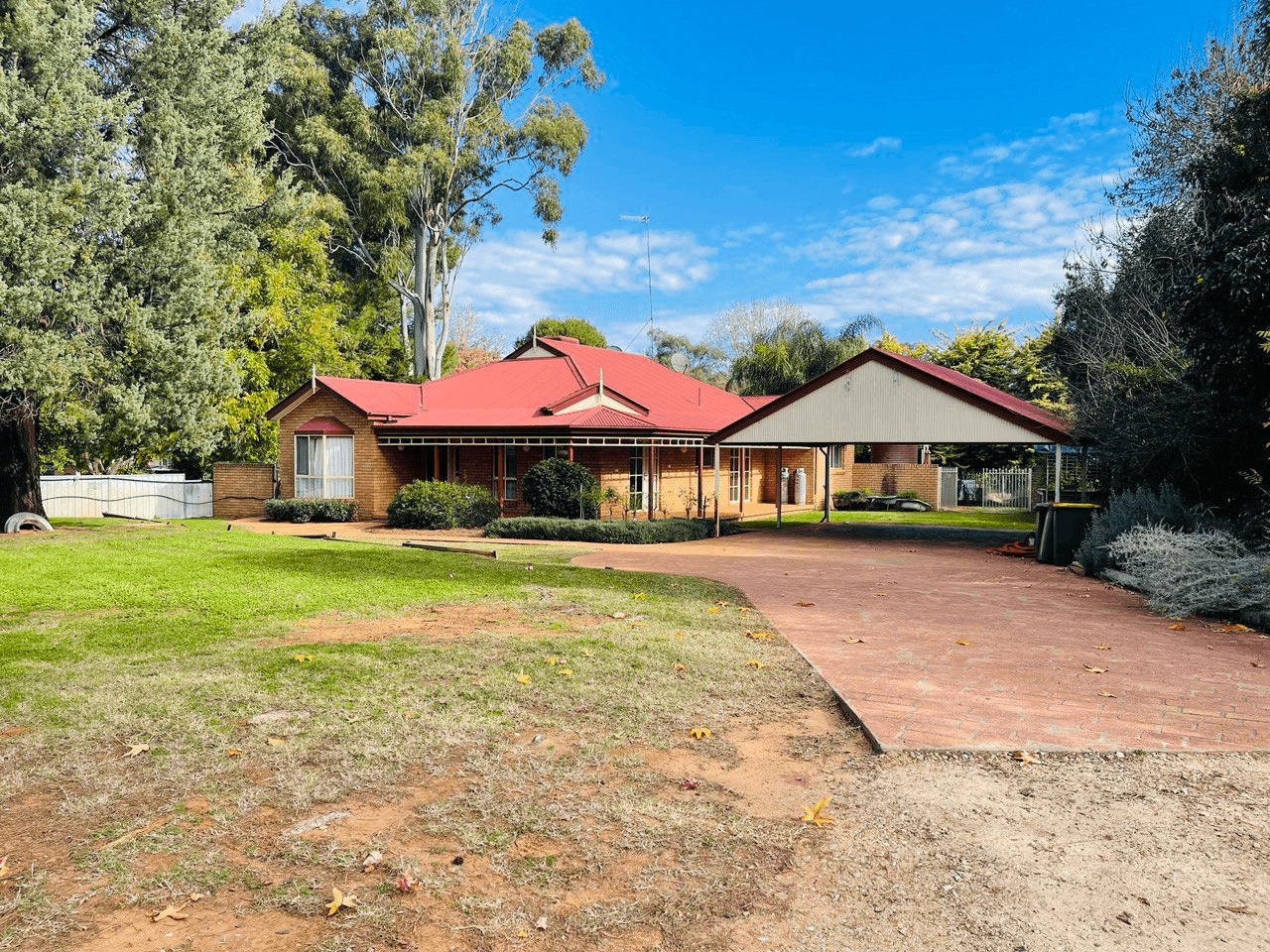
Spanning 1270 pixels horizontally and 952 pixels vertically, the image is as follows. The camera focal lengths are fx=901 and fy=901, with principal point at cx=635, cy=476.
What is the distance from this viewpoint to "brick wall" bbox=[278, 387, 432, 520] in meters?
26.8

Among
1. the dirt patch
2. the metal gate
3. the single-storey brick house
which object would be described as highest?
the single-storey brick house

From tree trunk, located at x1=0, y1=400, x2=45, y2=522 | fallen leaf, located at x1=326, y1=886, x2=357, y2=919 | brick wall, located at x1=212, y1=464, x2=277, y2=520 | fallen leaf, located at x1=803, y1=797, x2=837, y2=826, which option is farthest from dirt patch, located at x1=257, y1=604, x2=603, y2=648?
brick wall, located at x1=212, y1=464, x2=277, y2=520

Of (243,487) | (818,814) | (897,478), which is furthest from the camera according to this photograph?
(897,478)

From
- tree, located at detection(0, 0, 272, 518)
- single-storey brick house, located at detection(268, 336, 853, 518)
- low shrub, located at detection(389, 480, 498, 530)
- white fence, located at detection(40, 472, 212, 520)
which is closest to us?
tree, located at detection(0, 0, 272, 518)

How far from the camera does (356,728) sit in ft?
19.7

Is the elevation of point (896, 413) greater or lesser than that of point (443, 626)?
greater

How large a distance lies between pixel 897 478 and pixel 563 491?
731 inches

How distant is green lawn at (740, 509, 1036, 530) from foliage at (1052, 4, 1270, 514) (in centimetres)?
744

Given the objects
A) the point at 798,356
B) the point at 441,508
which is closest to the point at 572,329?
the point at 798,356

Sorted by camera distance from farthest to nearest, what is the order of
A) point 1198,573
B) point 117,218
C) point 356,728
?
1. point 117,218
2. point 1198,573
3. point 356,728

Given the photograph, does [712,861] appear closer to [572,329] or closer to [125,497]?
[125,497]

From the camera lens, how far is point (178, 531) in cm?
1922

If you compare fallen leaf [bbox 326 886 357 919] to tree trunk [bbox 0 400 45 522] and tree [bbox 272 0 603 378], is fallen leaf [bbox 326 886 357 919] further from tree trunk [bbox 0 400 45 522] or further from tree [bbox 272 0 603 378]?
tree [bbox 272 0 603 378]

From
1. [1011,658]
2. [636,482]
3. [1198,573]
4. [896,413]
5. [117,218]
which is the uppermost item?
[117,218]
